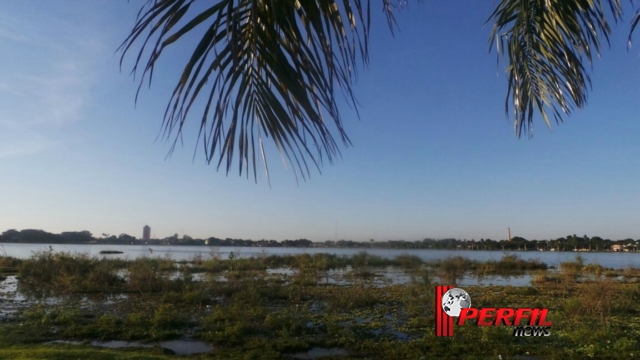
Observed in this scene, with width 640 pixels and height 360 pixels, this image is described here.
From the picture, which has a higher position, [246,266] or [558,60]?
[558,60]

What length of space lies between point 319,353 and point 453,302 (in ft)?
9.00

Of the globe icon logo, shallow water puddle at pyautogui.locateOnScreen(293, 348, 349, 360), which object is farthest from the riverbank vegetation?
the globe icon logo

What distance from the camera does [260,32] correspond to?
1584mm

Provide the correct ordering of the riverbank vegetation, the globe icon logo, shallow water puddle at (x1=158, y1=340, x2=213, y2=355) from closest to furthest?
the riverbank vegetation → shallow water puddle at (x1=158, y1=340, x2=213, y2=355) → the globe icon logo

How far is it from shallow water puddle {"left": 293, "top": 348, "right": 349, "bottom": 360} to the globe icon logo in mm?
2007

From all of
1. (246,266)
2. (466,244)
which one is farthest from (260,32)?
(466,244)

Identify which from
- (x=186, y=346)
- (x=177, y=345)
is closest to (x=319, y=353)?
(x=186, y=346)

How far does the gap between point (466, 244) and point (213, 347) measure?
115ft

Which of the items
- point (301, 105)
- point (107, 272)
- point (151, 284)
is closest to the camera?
point (301, 105)

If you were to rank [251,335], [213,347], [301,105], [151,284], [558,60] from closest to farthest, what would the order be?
[301,105] < [558,60] < [213,347] < [251,335] < [151,284]

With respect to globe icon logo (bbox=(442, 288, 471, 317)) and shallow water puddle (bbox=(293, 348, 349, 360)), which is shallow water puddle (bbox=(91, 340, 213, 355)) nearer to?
shallow water puddle (bbox=(293, 348, 349, 360))

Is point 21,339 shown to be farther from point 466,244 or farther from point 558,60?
point 466,244

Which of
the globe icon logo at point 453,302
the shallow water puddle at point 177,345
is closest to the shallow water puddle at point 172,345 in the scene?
the shallow water puddle at point 177,345

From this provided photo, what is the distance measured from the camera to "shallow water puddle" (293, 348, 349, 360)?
313 inches
